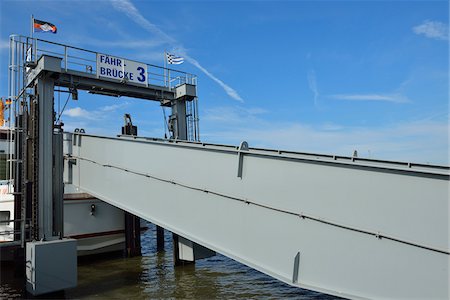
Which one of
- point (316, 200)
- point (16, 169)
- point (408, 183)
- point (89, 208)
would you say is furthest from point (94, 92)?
point (408, 183)

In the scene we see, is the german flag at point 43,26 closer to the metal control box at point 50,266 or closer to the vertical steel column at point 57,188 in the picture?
the vertical steel column at point 57,188

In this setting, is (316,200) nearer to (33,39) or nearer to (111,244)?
(33,39)

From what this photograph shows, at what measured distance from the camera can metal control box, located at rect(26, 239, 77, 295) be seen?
11.0m

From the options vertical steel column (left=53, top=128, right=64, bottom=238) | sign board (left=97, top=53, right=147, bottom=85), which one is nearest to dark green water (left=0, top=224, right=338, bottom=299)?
vertical steel column (left=53, top=128, right=64, bottom=238)

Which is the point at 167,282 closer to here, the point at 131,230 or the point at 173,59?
the point at 131,230

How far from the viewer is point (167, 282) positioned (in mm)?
12891

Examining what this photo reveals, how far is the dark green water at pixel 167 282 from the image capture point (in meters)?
11.3

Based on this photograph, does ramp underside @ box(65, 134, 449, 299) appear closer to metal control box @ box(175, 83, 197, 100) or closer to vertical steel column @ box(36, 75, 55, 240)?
vertical steel column @ box(36, 75, 55, 240)

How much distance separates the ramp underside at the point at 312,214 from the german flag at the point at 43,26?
730cm

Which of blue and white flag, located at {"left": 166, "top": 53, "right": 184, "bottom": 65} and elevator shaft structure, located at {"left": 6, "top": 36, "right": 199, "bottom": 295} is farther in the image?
blue and white flag, located at {"left": 166, "top": 53, "right": 184, "bottom": 65}

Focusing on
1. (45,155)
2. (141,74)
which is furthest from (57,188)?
(141,74)

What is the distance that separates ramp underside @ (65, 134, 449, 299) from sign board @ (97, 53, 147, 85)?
227 inches

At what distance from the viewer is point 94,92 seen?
1438 cm

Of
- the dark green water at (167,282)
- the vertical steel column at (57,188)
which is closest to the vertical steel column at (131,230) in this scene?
the dark green water at (167,282)
